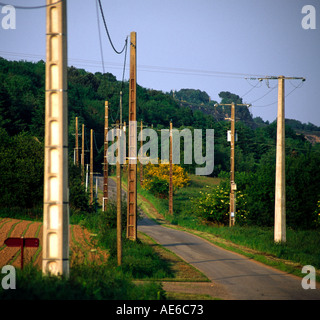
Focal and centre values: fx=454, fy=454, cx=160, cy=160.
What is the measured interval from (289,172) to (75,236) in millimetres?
19508

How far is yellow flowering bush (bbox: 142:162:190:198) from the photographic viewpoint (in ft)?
212

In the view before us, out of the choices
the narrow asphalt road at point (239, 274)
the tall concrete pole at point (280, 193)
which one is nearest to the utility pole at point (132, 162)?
the narrow asphalt road at point (239, 274)

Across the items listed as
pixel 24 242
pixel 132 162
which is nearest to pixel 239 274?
pixel 132 162

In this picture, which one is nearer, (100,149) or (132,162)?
(132,162)

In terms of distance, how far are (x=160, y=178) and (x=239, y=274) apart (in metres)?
45.7

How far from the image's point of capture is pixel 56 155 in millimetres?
9820

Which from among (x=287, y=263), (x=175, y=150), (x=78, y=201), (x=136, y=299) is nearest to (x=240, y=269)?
(x=287, y=263)

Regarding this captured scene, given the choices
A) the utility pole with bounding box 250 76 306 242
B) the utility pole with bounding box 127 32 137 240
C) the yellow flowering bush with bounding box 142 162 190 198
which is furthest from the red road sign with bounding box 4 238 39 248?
the yellow flowering bush with bounding box 142 162 190 198

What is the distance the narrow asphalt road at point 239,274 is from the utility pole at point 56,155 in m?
7.10

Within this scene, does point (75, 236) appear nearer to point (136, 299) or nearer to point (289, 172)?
point (136, 299)

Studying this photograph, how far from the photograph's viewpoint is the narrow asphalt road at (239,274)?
50.4 feet

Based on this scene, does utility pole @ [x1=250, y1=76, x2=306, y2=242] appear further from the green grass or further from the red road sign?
the red road sign

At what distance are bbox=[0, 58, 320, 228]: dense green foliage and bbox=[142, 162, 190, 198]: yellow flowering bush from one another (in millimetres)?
10384

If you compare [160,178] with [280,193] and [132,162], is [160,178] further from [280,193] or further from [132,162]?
[132,162]
